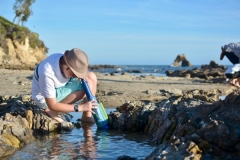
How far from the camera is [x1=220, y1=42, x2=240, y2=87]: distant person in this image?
602cm

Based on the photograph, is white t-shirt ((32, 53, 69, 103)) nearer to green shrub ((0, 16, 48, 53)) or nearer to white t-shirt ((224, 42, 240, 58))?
white t-shirt ((224, 42, 240, 58))

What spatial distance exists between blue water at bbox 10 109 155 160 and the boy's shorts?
1.90ft

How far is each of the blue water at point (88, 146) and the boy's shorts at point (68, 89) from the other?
1.90 feet

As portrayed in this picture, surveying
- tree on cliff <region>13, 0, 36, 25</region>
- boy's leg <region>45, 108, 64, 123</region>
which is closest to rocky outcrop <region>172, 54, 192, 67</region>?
tree on cliff <region>13, 0, 36, 25</region>

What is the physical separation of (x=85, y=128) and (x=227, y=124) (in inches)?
126

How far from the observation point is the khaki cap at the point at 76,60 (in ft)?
17.1

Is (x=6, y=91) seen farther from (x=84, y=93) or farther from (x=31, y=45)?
(x=31, y=45)

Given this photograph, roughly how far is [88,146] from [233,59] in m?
2.82

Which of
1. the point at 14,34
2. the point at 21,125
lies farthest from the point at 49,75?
the point at 14,34

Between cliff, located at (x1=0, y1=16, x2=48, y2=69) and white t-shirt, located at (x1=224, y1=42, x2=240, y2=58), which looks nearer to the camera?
white t-shirt, located at (x1=224, y1=42, x2=240, y2=58)

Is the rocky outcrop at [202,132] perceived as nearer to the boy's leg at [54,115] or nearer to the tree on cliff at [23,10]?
the boy's leg at [54,115]

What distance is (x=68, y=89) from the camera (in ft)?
19.7

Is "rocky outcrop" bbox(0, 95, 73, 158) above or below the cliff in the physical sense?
below

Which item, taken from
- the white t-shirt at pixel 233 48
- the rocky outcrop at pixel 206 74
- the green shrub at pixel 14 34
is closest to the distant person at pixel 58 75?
the white t-shirt at pixel 233 48
